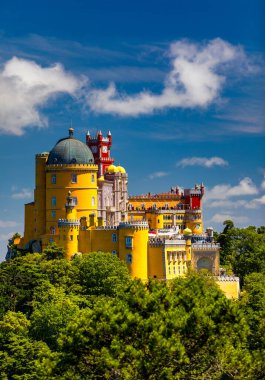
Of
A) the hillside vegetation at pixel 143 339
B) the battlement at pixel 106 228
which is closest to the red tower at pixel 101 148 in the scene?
the battlement at pixel 106 228

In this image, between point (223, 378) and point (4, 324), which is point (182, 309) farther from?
point (4, 324)

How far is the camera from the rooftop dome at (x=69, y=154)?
114 meters

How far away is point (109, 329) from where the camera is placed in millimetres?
62375

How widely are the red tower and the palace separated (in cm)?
139

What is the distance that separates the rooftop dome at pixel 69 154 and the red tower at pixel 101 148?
1627 cm

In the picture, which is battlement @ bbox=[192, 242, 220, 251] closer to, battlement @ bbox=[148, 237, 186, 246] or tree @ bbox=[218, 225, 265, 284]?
battlement @ bbox=[148, 237, 186, 246]

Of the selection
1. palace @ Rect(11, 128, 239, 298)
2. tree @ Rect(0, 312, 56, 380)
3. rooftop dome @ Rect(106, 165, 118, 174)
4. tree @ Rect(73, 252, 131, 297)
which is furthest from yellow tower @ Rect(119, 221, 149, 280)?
rooftop dome @ Rect(106, 165, 118, 174)

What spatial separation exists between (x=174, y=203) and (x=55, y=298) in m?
54.1

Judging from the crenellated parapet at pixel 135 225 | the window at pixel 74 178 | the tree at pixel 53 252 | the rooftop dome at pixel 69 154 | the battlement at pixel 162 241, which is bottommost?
the tree at pixel 53 252

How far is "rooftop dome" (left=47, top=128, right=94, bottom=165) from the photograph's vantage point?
114375 mm

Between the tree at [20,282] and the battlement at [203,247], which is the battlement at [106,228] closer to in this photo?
the tree at [20,282]

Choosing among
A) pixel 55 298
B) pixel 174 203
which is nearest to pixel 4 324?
pixel 55 298

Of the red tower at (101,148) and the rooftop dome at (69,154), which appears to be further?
the red tower at (101,148)

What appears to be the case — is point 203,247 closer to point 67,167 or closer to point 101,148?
point 67,167
